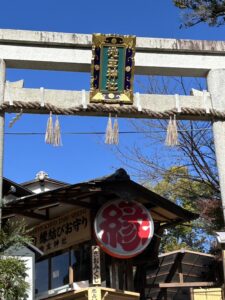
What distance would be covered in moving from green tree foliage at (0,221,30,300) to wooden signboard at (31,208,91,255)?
478cm

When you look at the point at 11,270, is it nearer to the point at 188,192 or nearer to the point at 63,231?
the point at 63,231

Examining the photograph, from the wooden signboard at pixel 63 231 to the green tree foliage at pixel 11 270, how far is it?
15.7 ft

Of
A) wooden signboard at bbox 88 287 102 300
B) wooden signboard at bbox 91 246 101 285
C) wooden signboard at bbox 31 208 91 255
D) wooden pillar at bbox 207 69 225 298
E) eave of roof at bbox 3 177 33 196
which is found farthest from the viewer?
eave of roof at bbox 3 177 33 196

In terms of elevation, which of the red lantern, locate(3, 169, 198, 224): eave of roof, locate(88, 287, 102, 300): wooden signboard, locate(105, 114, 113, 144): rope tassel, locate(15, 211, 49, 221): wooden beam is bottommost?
locate(88, 287, 102, 300): wooden signboard

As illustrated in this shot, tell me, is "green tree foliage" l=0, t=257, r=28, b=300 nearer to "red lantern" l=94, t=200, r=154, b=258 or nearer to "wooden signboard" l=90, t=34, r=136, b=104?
"wooden signboard" l=90, t=34, r=136, b=104

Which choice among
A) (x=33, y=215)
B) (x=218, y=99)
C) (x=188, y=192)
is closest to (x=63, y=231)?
(x=33, y=215)

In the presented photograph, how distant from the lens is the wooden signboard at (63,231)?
12.4 m

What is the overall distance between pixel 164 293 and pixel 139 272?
4.49ft

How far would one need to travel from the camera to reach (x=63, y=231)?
13.0 metres

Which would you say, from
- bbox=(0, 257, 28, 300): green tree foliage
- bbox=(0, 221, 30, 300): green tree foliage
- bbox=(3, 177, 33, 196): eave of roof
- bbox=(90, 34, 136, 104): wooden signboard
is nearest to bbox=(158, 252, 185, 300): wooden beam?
bbox=(3, 177, 33, 196): eave of roof

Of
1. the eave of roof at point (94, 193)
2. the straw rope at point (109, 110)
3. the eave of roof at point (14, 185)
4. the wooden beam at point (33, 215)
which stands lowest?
the wooden beam at point (33, 215)

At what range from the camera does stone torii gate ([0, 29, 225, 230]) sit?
9906 millimetres

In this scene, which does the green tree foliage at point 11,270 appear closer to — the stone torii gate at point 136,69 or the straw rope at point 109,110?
the stone torii gate at point 136,69

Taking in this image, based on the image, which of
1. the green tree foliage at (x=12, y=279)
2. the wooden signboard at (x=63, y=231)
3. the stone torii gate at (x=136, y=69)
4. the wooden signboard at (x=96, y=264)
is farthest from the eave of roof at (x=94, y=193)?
the green tree foliage at (x=12, y=279)
